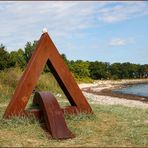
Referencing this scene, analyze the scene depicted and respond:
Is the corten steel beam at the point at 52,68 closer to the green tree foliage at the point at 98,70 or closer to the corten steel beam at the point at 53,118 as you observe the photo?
the corten steel beam at the point at 53,118

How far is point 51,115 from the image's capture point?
895 cm

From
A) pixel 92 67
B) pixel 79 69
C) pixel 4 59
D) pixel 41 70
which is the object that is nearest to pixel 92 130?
pixel 41 70

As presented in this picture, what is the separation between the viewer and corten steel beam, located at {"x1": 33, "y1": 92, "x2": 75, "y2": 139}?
27.0 ft

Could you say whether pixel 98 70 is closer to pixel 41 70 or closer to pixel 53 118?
pixel 41 70

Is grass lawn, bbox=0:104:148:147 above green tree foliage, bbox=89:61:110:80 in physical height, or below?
below

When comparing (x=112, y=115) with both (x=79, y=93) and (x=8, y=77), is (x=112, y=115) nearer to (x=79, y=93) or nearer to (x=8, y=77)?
(x=79, y=93)

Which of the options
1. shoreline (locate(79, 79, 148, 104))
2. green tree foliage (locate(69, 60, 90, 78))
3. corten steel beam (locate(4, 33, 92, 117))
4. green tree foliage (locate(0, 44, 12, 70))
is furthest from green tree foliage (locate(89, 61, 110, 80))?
corten steel beam (locate(4, 33, 92, 117))

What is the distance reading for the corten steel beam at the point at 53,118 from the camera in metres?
8.24

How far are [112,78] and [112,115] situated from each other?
67.4 metres

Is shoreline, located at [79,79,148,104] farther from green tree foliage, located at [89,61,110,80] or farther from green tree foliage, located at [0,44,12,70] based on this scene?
A: green tree foliage, located at [89,61,110,80]

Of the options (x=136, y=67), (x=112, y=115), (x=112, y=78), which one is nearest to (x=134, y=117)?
(x=112, y=115)

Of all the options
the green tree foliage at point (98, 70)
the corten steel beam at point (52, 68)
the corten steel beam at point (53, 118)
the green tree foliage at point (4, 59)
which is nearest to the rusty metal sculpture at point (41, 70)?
the corten steel beam at point (52, 68)

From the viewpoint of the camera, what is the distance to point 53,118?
8.85 meters

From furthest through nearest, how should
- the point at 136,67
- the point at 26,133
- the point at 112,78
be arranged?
the point at 136,67, the point at 112,78, the point at 26,133
